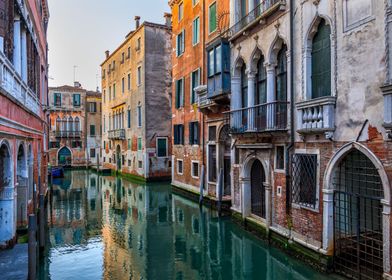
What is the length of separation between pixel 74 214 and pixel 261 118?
27.3 feet

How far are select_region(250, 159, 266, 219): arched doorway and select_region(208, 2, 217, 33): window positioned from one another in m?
6.50

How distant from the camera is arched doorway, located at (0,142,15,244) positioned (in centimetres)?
705

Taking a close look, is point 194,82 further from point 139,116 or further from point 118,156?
point 118,156

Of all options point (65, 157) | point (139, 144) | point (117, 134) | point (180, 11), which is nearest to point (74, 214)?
point (139, 144)

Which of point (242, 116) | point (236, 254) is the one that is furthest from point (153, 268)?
point (242, 116)

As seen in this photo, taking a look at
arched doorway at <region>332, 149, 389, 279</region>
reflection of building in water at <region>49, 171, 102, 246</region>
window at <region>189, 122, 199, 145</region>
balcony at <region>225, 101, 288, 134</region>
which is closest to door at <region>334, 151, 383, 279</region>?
arched doorway at <region>332, 149, 389, 279</region>

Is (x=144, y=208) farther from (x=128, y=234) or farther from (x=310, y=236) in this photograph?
(x=310, y=236)

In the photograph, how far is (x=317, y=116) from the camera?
6965mm

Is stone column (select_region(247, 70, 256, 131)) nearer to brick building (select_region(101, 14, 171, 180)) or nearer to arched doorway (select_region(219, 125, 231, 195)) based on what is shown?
arched doorway (select_region(219, 125, 231, 195))

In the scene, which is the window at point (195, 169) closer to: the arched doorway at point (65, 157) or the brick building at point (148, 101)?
the brick building at point (148, 101)

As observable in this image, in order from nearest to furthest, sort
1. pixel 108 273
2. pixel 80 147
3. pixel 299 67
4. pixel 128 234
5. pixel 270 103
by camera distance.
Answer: pixel 108 273
pixel 299 67
pixel 270 103
pixel 128 234
pixel 80 147

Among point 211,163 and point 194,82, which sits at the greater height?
point 194,82

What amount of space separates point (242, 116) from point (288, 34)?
3.04 m

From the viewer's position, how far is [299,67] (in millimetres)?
7824
